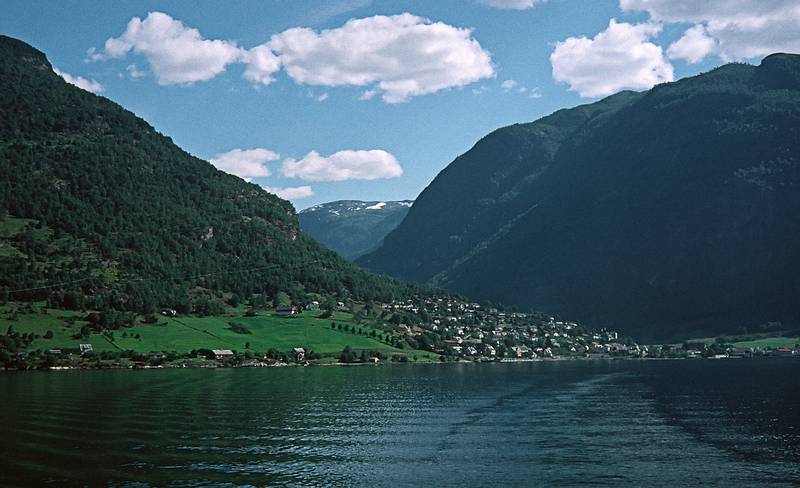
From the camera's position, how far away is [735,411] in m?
99.1

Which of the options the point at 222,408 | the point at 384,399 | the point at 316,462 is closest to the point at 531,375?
the point at 384,399

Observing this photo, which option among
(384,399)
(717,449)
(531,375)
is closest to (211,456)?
(717,449)

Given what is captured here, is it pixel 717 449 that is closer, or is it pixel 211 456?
pixel 211 456

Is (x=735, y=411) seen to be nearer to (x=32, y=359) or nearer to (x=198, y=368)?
Result: (x=198, y=368)

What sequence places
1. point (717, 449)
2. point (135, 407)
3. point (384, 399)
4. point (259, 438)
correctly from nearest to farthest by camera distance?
point (717, 449), point (259, 438), point (135, 407), point (384, 399)

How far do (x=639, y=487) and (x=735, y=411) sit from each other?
2020 inches

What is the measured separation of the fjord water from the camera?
194 ft

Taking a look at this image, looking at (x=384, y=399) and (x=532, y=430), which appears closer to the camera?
(x=532, y=430)

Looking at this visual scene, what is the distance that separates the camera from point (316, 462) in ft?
214

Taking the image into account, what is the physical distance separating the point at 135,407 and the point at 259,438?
29.9 m

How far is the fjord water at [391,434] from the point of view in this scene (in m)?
59.2

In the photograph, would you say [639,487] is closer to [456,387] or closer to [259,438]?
[259,438]

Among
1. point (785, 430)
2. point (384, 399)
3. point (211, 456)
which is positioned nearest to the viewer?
point (211, 456)

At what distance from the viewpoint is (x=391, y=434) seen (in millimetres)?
82000
